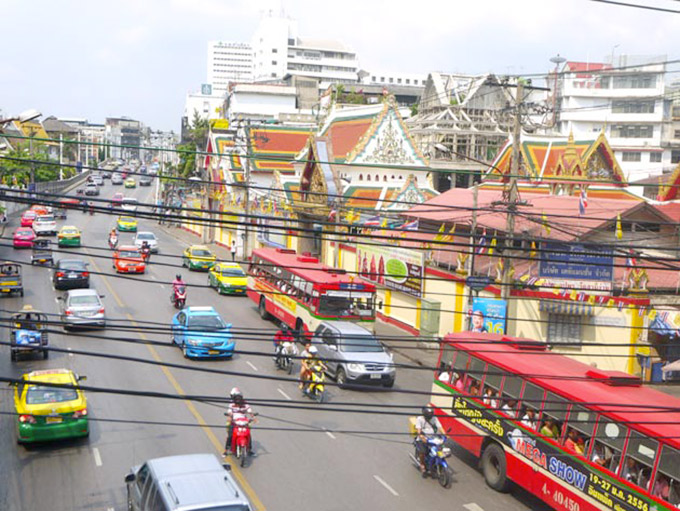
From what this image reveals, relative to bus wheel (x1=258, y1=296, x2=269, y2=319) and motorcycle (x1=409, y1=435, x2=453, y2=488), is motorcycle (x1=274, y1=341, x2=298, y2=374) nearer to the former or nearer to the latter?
bus wheel (x1=258, y1=296, x2=269, y2=319)

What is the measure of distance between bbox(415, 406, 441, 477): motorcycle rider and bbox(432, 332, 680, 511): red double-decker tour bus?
811 mm

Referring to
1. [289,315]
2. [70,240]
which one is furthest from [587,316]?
[70,240]

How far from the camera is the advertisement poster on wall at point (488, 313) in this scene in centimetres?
2673

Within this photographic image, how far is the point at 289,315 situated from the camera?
29.8 meters

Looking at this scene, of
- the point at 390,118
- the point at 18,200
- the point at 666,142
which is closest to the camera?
the point at 18,200

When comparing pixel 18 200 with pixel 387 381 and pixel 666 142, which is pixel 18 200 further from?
pixel 666 142

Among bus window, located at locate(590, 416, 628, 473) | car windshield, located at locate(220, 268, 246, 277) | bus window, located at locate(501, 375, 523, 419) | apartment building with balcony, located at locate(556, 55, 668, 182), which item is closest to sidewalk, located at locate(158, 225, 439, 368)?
bus window, located at locate(501, 375, 523, 419)

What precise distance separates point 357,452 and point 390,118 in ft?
106

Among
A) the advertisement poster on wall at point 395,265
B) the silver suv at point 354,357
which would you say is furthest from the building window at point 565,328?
the silver suv at point 354,357

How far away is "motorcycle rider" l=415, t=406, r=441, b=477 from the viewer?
15.9 m

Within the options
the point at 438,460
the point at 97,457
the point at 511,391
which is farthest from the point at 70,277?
the point at 511,391

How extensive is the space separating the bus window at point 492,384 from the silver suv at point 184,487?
20.7ft

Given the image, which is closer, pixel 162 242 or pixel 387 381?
pixel 387 381

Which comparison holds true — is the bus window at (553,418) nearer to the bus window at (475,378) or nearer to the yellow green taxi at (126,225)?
the bus window at (475,378)
